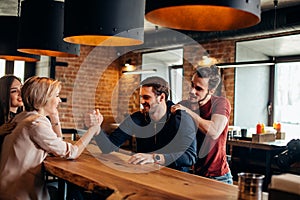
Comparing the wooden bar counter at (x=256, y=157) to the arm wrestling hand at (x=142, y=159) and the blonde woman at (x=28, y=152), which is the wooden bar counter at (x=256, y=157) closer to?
the arm wrestling hand at (x=142, y=159)

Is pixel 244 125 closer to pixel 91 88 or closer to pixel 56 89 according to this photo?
pixel 91 88

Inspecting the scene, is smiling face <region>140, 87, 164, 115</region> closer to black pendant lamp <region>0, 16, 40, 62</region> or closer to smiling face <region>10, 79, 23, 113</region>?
black pendant lamp <region>0, 16, 40, 62</region>

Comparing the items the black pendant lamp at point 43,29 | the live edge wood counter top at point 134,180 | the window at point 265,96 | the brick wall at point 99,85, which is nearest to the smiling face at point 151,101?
the live edge wood counter top at point 134,180

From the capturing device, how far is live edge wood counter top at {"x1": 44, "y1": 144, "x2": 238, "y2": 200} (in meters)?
1.76

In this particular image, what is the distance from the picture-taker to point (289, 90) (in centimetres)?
702

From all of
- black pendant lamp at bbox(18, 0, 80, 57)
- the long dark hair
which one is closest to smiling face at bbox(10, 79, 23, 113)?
the long dark hair

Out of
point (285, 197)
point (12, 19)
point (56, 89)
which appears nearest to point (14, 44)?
point (12, 19)

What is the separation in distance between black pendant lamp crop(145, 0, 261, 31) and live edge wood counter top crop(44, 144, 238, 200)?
0.79m

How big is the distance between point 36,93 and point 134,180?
3.21ft

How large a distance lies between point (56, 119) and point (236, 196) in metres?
2.15

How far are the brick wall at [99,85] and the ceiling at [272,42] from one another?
1570 mm

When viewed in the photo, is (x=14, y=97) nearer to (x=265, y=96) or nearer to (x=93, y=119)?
(x=93, y=119)

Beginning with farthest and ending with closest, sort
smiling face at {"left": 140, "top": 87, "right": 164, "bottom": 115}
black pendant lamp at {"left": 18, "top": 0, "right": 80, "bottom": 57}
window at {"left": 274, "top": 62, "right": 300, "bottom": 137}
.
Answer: window at {"left": 274, "top": 62, "right": 300, "bottom": 137}, black pendant lamp at {"left": 18, "top": 0, "right": 80, "bottom": 57}, smiling face at {"left": 140, "top": 87, "right": 164, "bottom": 115}

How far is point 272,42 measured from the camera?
6.59 metres
